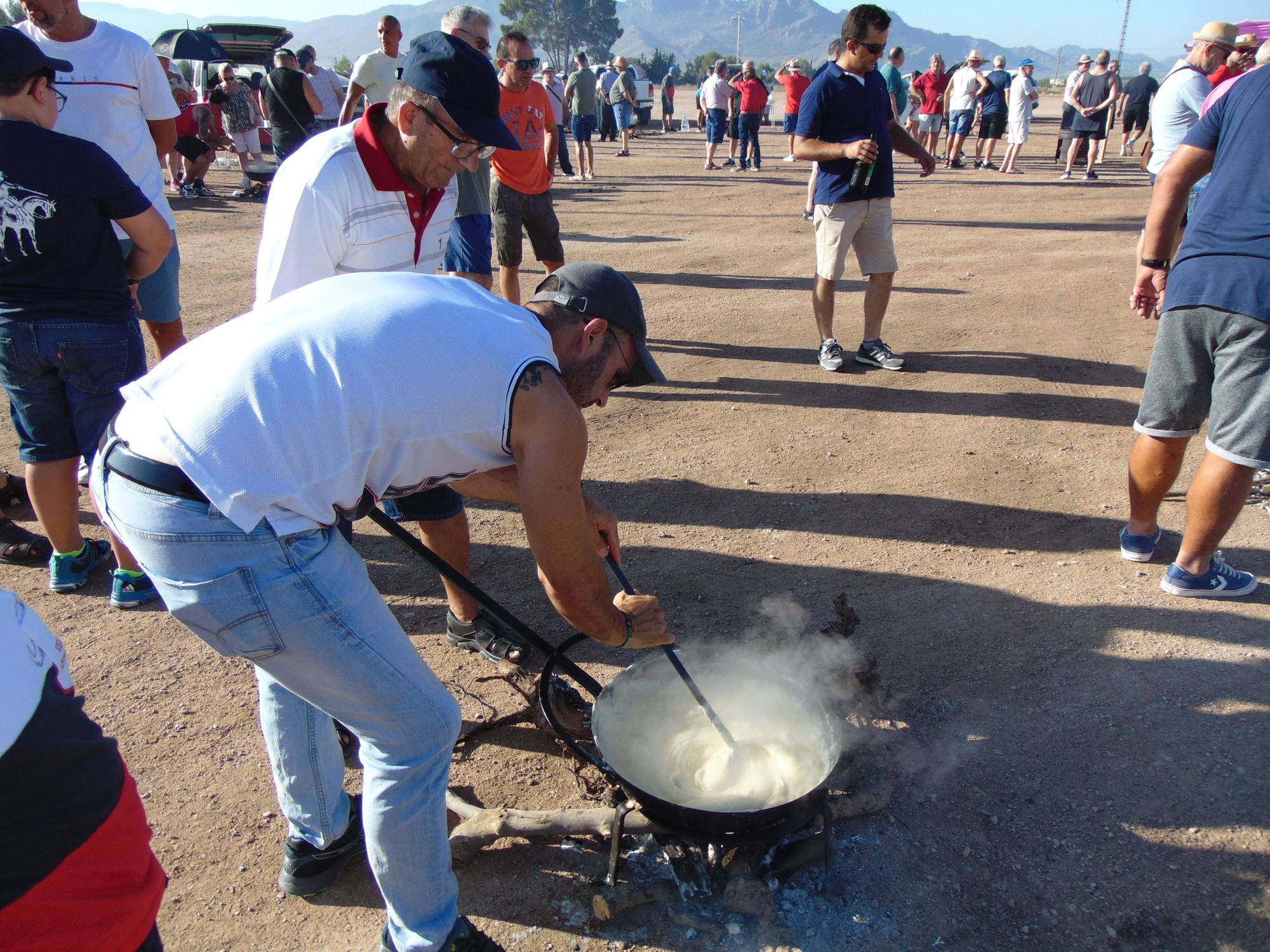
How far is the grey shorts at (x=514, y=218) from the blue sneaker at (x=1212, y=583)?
405cm

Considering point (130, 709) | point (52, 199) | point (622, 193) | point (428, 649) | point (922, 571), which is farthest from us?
point (622, 193)

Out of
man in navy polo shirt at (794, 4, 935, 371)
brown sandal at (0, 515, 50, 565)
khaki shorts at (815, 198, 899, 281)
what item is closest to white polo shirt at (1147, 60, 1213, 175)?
man in navy polo shirt at (794, 4, 935, 371)

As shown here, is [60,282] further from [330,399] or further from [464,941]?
[464,941]

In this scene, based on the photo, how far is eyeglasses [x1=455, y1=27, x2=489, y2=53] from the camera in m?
5.09

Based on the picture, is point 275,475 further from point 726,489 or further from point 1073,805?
point 726,489

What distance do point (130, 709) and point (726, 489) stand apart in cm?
278

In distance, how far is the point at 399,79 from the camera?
8.33ft

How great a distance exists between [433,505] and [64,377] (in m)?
1.47

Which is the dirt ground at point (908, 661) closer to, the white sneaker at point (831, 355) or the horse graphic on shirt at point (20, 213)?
the white sneaker at point (831, 355)

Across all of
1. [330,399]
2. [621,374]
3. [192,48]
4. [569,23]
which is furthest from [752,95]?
[569,23]

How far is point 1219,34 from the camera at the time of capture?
6125 mm

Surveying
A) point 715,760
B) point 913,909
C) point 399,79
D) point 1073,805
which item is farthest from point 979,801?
point 399,79

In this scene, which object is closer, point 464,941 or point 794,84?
point 464,941

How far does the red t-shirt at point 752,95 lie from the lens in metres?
13.9
